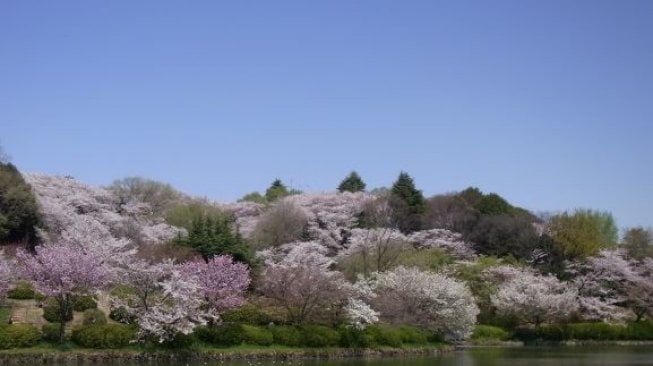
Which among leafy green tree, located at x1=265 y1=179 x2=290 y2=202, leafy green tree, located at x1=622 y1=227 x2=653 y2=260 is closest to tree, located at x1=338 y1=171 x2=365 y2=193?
leafy green tree, located at x1=265 y1=179 x2=290 y2=202

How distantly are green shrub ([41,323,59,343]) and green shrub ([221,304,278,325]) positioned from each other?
8765mm

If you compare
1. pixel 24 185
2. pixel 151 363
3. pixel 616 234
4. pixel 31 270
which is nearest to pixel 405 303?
pixel 151 363

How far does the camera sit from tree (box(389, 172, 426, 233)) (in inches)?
2685

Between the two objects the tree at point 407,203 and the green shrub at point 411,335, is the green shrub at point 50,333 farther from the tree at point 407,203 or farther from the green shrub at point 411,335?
the tree at point 407,203

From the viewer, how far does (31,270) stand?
109 feet

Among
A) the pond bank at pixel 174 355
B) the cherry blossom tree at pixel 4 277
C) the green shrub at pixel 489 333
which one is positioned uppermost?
the cherry blossom tree at pixel 4 277

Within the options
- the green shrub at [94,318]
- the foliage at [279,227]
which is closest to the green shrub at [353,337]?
the green shrub at [94,318]

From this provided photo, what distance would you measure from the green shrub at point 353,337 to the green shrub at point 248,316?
153 inches

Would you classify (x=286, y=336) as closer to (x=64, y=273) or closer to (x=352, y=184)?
(x=64, y=273)

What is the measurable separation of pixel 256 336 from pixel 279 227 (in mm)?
24920

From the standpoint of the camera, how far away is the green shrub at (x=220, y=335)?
3512 cm

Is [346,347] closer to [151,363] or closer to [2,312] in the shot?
[151,363]

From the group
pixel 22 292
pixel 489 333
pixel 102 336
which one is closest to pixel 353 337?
pixel 102 336

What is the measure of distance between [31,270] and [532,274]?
39.9 metres
